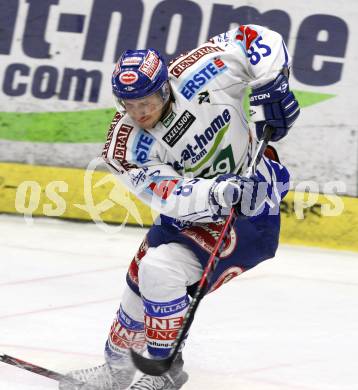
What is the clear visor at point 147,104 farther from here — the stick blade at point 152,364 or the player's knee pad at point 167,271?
the stick blade at point 152,364

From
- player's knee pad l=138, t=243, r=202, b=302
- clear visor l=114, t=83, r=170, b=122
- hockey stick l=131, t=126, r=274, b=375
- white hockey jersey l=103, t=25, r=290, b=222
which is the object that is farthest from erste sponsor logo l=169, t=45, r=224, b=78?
player's knee pad l=138, t=243, r=202, b=302

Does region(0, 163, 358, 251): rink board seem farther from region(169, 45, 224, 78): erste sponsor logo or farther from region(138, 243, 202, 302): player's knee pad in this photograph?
region(138, 243, 202, 302): player's knee pad

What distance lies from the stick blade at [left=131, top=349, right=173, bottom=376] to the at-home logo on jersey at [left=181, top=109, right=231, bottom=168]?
25.7 inches

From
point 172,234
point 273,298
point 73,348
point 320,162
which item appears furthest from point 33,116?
point 172,234

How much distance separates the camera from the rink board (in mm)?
6086

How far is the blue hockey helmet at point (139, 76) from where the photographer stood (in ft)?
11.1

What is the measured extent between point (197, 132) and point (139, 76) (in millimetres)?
292

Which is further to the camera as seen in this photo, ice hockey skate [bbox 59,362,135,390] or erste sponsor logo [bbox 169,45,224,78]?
ice hockey skate [bbox 59,362,135,390]

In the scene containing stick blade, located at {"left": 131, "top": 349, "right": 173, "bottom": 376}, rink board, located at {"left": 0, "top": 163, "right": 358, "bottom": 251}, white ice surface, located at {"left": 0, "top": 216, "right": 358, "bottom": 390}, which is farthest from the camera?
rink board, located at {"left": 0, "top": 163, "right": 358, "bottom": 251}

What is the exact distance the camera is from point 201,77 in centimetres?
358

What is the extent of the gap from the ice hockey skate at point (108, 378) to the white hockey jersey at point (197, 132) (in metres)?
0.69

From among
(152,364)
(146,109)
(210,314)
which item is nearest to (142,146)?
(146,109)

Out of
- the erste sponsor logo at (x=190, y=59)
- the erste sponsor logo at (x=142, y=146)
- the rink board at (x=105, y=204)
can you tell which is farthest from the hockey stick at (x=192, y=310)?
the rink board at (x=105, y=204)

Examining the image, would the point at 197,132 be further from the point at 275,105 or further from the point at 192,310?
the point at 192,310
